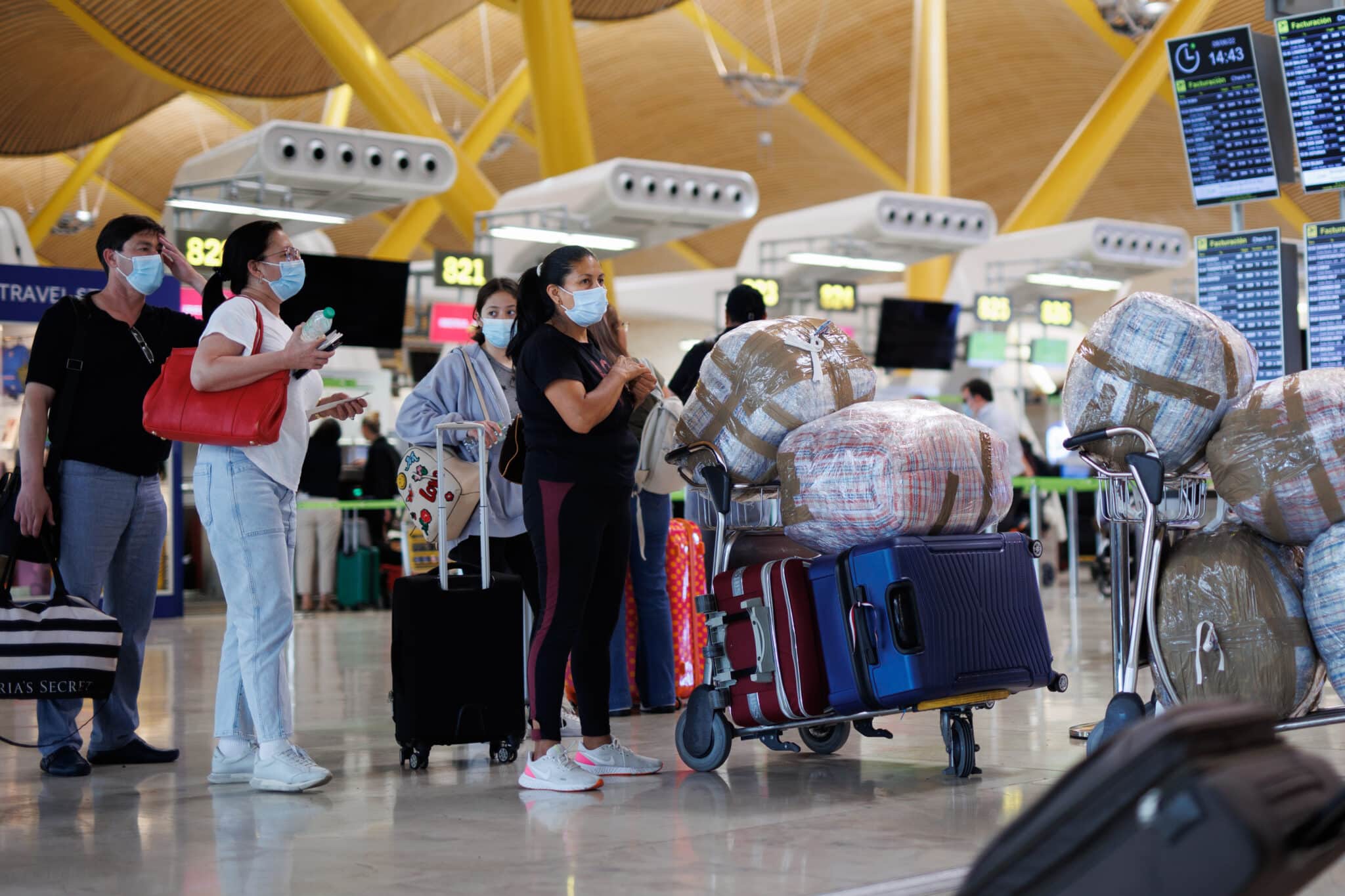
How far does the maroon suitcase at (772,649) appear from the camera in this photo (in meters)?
4.21

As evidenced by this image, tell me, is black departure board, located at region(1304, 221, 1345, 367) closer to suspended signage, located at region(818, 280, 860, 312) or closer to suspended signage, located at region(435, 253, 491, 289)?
suspended signage, located at region(435, 253, 491, 289)

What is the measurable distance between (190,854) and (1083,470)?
56.7 feet

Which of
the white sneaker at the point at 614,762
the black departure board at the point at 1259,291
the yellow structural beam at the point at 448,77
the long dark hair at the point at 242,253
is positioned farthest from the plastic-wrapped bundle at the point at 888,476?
the yellow structural beam at the point at 448,77

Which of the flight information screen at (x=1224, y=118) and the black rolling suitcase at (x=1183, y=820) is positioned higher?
the flight information screen at (x=1224, y=118)

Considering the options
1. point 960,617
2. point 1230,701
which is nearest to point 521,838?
point 960,617

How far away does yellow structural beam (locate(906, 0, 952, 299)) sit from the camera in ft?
68.9

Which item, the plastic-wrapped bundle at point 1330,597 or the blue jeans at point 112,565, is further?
the blue jeans at point 112,565

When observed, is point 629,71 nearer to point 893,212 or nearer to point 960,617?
point 893,212

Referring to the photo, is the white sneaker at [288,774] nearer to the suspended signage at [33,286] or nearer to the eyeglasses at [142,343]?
the eyeglasses at [142,343]

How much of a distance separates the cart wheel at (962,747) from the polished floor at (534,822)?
2.0 inches

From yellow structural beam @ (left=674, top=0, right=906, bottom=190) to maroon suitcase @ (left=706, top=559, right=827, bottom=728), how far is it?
25182 millimetres

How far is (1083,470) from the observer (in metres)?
19.5

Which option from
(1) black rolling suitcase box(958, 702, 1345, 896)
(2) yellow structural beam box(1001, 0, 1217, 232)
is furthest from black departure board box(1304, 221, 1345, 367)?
(2) yellow structural beam box(1001, 0, 1217, 232)

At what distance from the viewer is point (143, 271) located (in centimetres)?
457
